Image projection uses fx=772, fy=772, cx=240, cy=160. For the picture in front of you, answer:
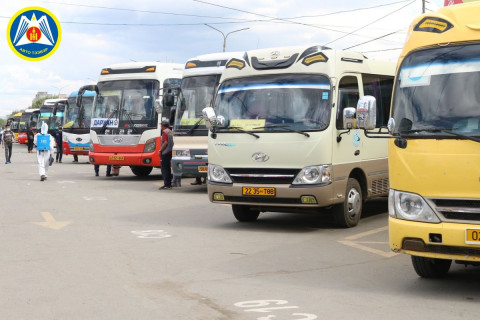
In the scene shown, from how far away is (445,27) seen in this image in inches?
305

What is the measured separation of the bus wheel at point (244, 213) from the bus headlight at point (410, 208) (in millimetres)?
6061

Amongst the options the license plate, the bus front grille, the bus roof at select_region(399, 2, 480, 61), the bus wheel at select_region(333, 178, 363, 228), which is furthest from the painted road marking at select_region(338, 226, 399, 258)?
the bus roof at select_region(399, 2, 480, 61)

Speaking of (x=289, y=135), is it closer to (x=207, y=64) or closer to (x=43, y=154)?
(x=207, y=64)

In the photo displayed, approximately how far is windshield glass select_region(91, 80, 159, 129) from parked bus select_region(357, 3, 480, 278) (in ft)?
50.8

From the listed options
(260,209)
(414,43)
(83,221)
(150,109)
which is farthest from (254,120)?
(150,109)

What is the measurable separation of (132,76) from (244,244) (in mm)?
13300

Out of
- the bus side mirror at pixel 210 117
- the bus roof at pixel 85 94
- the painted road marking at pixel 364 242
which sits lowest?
the painted road marking at pixel 364 242

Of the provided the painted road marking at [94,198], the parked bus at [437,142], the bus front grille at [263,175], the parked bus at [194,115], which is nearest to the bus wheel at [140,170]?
the parked bus at [194,115]

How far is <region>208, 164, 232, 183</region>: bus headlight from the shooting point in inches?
492

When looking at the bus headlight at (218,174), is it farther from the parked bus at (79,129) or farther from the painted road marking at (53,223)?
the parked bus at (79,129)

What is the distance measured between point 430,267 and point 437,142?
60.2 inches

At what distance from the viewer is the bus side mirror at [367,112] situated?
26.2ft

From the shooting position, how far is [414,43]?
7.96 metres

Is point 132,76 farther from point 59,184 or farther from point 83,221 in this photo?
point 83,221
